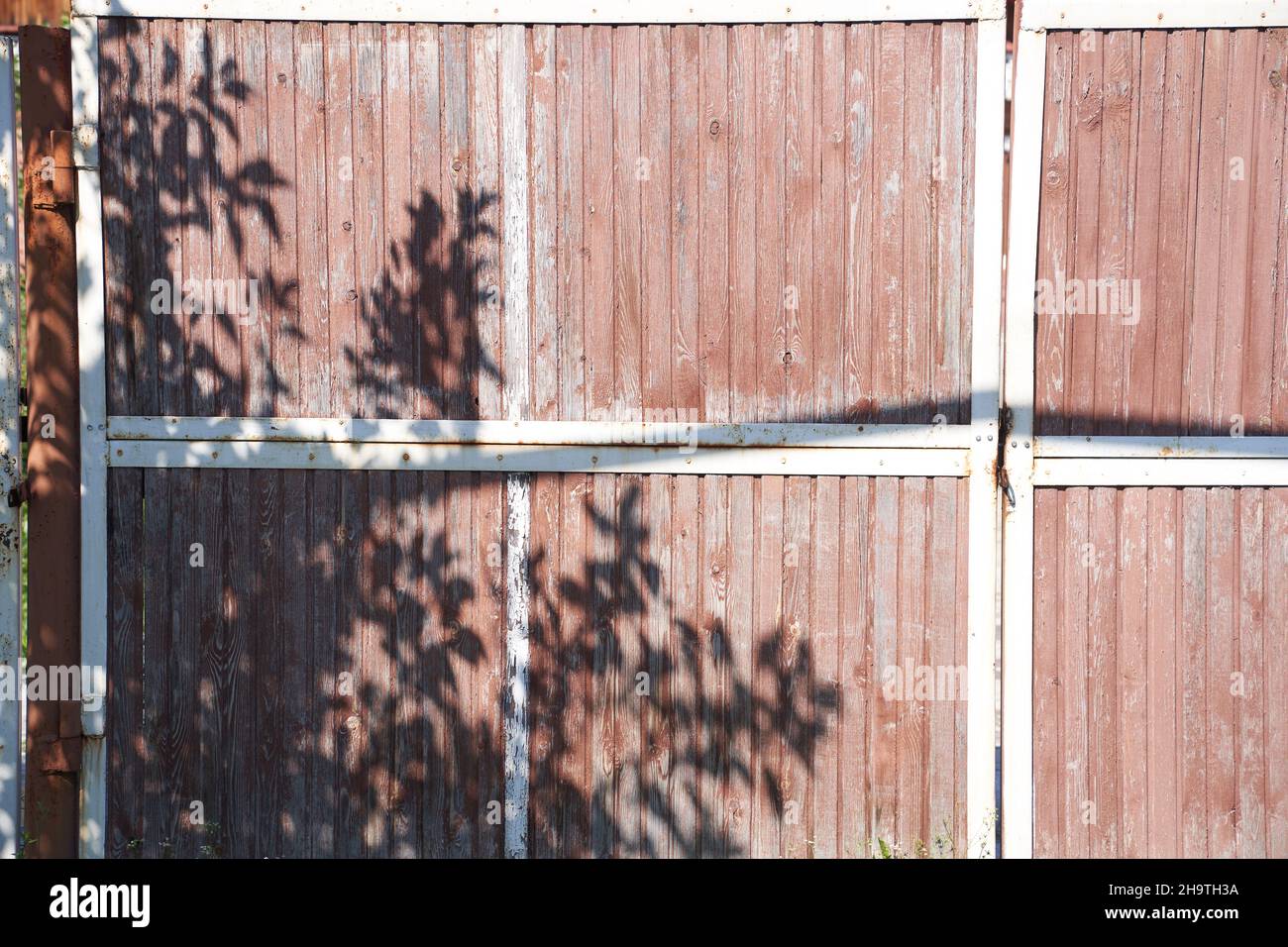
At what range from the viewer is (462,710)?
3361 millimetres

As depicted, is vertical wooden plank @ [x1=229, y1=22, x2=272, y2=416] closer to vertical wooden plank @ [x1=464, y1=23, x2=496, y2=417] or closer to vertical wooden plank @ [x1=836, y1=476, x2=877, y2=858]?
vertical wooden plank @ [x1=464, y1=23, x2=496, y2=417]

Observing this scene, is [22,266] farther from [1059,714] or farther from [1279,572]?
[1279,572]

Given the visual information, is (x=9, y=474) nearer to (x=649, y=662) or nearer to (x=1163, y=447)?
(x=649, y=662)

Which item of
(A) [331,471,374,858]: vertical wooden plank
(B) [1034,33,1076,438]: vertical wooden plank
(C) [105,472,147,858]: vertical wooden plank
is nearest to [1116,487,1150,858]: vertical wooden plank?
(B) [1034,33,1076,438]: vertical wooden plank

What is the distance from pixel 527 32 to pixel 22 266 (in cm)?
268

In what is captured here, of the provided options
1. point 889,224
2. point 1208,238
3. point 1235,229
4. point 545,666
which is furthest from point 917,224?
point 545,666

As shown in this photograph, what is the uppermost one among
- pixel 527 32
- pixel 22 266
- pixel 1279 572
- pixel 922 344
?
pixel 527 32

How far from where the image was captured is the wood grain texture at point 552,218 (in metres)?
3.26

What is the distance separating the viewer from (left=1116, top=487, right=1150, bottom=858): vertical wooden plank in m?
3.31

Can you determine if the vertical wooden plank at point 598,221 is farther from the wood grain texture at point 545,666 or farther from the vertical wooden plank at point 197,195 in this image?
the vertical wooden plank at point 197,195

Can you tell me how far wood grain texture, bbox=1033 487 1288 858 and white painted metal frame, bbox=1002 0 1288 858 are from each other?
0.22 ft

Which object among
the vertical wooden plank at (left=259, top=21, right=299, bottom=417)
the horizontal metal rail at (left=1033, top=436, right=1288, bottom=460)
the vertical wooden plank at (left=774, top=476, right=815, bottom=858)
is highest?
the vertical wooden plank at (left=259, top=21, right=299, bottom=417)

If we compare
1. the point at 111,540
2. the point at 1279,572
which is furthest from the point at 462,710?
the point at 1279,572

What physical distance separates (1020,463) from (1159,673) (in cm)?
117
